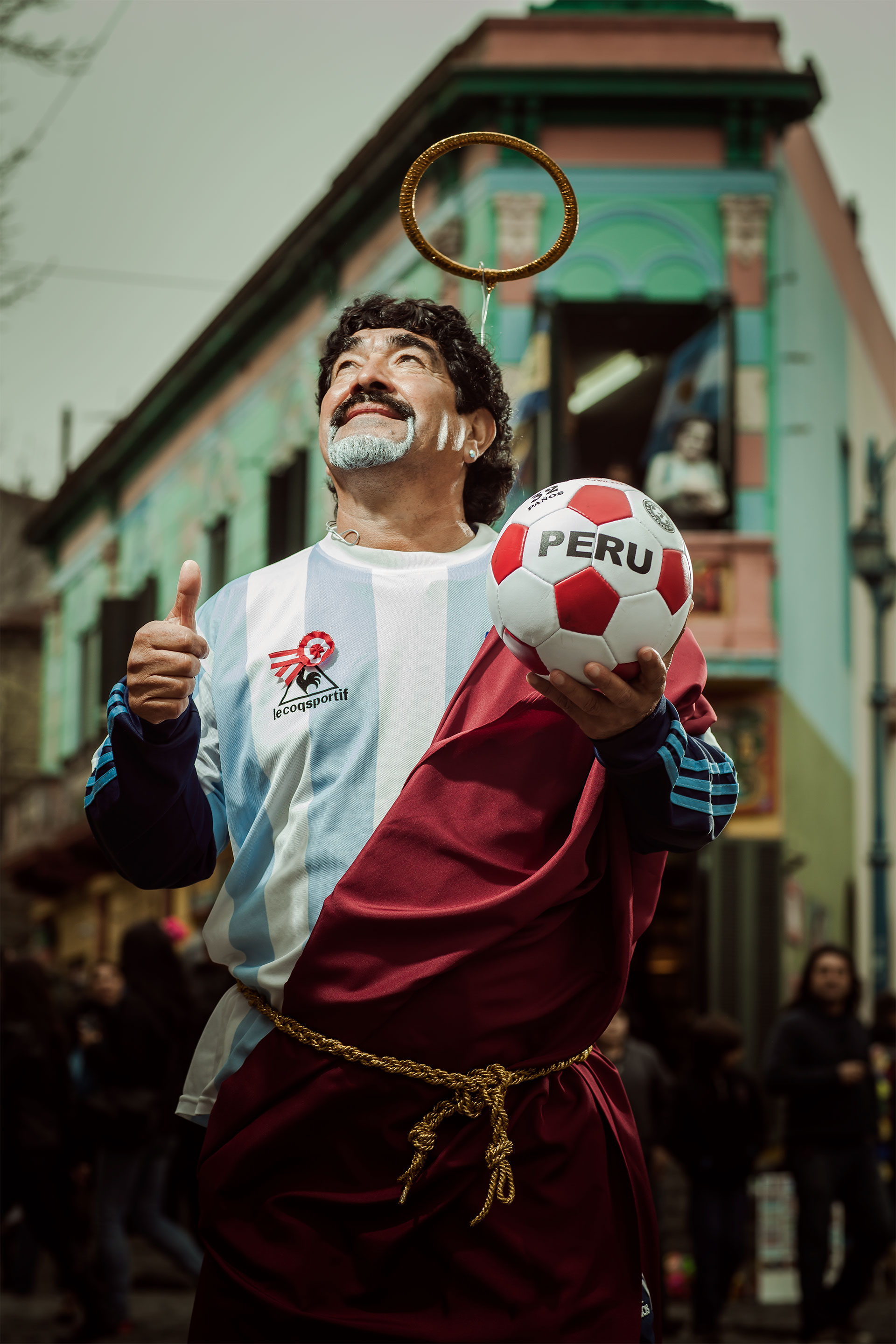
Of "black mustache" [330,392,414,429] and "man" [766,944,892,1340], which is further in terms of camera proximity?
"man" [766,944,892,1340]

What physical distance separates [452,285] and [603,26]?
257cm

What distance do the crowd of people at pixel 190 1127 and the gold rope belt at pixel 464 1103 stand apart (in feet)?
16.6

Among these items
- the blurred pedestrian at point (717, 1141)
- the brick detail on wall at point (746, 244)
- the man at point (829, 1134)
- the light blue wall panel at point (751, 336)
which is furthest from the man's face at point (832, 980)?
the brick detail on wall at point (746, 244)

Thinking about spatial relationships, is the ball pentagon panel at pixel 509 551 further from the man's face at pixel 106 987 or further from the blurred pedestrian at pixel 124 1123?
the man's face at pixel 106 987

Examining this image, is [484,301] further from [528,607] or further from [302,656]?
[528,607]

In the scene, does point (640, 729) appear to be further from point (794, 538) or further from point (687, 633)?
point (794, 538)

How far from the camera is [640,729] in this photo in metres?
2.61

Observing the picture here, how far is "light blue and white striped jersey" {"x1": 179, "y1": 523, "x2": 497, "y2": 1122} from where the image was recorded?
2.86 metres

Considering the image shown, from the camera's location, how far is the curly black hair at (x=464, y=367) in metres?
3.37

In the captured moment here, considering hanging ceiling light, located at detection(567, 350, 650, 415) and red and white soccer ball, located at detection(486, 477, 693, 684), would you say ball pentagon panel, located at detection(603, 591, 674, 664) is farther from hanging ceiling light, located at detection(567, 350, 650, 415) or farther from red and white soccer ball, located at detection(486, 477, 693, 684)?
hanging ceiling light, located at detection(567, 350, 650, 415)

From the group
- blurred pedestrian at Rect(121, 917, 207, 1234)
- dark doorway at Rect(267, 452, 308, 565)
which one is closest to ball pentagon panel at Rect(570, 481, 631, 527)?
blurred pedestrian at Rect(121, 917, 207, 1234)

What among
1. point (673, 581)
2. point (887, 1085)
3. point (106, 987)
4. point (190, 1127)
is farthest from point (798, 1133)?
point (673, 581)

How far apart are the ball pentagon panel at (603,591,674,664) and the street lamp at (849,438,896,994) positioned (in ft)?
35.4

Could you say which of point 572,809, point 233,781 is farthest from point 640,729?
point 233,781
